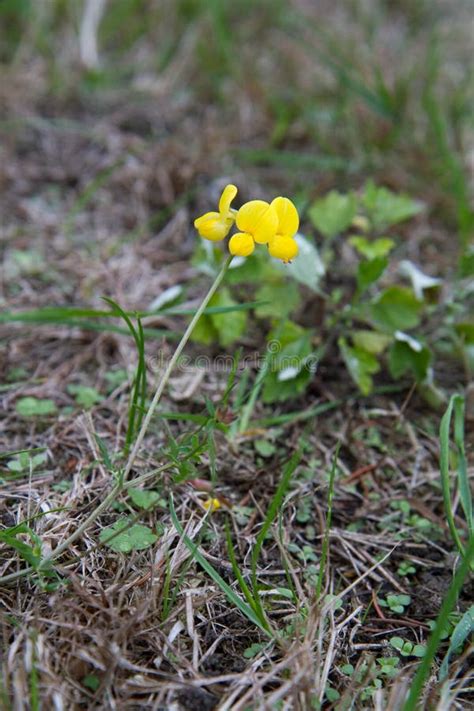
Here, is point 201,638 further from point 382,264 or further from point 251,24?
point 251,24

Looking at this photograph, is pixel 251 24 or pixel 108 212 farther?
pixel 251 24

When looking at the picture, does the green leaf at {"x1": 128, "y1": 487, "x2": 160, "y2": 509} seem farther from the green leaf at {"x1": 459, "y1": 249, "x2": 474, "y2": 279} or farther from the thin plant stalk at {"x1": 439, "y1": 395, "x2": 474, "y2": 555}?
the green leaf at {"x1": 459, "y1": 249, "x2": 474, "y2": 279}

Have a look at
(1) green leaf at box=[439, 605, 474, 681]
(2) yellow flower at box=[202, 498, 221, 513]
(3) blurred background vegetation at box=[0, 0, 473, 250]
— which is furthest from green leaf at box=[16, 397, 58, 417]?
(3) blurred background vegetation at box=[0, 0, 473, 250]

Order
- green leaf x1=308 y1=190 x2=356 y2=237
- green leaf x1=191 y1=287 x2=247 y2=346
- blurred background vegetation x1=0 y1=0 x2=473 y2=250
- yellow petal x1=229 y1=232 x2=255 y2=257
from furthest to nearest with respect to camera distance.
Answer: blurred background vegetation x1=0 y1=0 x2=473 y2=250 < green leaf x1=308 y1=190 x2=356 y2=237 < green leaf x1=191 y1=287 x2=247 y2=346 < yellow petal x1=229 y1=232 x2=255 y2=257

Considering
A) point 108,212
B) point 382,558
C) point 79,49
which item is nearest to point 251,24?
point 79,49

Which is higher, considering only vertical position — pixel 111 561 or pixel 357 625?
pixel 111 561

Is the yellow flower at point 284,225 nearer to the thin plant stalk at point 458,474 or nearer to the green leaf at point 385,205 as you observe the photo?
the thin plant stalk at point 458,474
